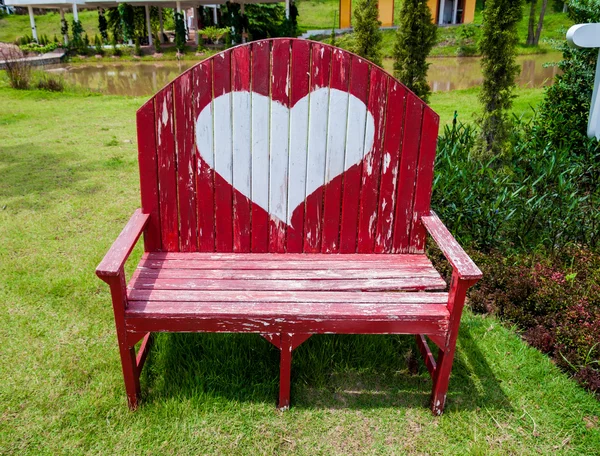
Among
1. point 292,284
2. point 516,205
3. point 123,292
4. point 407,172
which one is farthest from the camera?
point 516,205

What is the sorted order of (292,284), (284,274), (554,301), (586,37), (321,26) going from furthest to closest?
(321,26) → (586,37) → (554,301) → (284,274) → (292,284)

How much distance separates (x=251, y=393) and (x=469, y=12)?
40.2m

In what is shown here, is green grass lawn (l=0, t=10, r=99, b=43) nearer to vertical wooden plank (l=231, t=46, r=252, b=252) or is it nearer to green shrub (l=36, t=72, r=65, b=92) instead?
green shrub (l=36, t=72, r=65, b=92)

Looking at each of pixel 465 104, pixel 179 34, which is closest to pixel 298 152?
pixel 465 104

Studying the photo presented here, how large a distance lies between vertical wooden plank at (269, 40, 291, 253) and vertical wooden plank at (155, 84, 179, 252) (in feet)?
1.76

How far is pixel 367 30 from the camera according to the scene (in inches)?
222

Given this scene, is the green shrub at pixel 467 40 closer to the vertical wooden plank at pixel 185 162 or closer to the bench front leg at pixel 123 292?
the vertical wooden plank at pixel 185 162

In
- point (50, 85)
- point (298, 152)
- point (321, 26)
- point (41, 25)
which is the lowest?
point (50, 85)

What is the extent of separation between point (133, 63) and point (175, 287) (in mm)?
26007

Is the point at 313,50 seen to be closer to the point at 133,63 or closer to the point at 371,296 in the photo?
the point at 371,296

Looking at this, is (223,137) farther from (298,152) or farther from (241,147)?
(298,152)

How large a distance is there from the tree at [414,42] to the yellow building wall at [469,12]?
3597cm

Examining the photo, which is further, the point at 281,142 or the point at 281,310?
the point at 281,142

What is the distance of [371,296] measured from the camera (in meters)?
2.63
